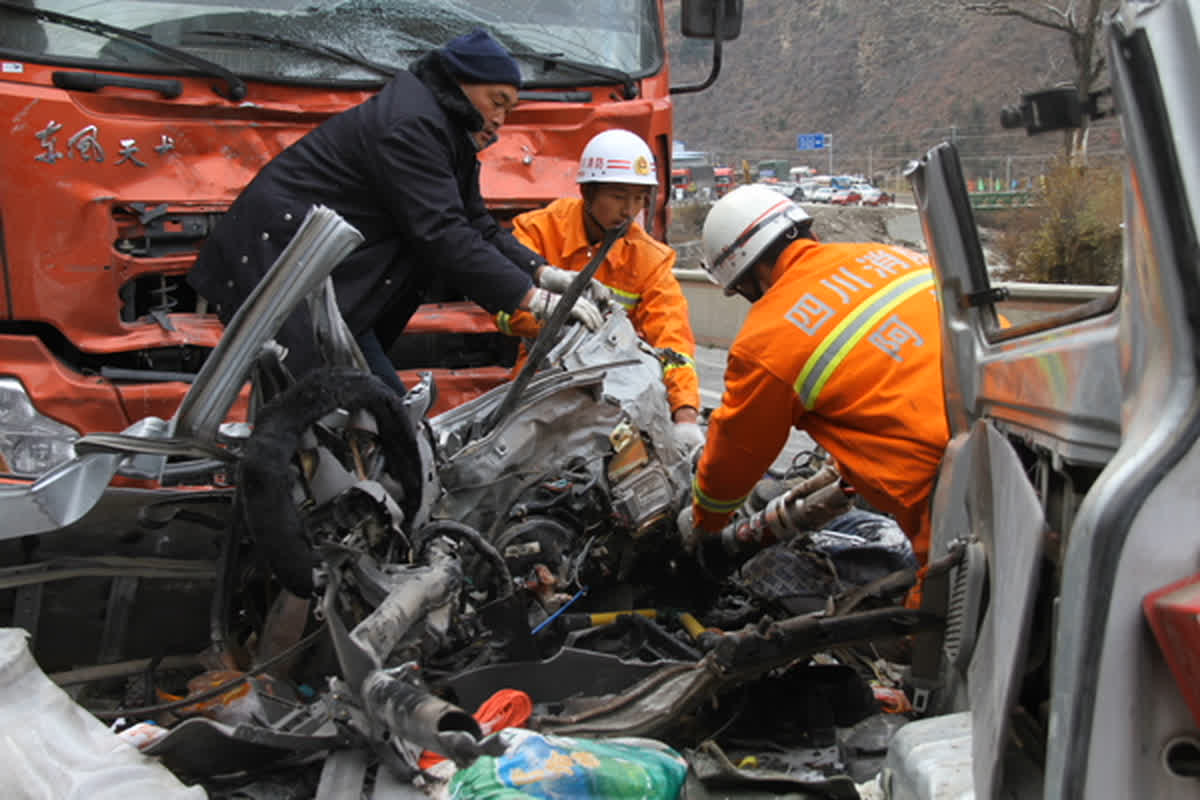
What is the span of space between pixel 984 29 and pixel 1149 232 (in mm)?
50620

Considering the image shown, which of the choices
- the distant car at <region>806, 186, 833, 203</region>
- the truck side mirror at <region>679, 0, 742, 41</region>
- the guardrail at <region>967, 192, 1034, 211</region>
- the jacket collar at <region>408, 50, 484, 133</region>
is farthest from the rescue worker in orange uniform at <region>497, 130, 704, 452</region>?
the distant car at <region>806, 186, 833, 203</region>

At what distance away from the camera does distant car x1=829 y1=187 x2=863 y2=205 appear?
3109 cm

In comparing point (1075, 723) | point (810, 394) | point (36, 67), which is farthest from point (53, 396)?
point (1075, 723)

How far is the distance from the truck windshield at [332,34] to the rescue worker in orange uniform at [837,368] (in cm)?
175

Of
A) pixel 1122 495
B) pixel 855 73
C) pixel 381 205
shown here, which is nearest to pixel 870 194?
pixel 855 73

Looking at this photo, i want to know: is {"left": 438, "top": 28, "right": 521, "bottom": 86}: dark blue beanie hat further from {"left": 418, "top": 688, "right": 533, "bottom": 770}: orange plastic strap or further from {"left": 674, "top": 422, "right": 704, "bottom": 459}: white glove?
{"left": 418, "top": 688, "right": 533, "bottom": 770}: orange plastic strap

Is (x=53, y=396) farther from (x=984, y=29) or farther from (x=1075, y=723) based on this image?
(x=984, y=29)

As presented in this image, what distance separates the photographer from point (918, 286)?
303 cm

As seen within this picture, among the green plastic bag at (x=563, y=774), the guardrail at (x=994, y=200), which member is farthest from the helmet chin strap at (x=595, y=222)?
the green plastic bag at (x=563, y=774)

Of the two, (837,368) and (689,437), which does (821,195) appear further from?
(837,368)

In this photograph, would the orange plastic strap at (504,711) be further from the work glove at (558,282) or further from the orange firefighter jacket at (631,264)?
the orange firefighter jacket at (631,264)

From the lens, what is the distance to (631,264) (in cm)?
524

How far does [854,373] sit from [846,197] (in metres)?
30.0

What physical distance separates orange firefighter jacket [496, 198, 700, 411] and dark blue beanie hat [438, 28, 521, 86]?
1179 millimetres
